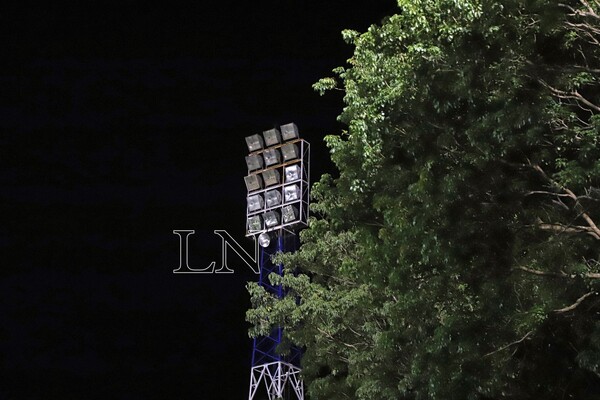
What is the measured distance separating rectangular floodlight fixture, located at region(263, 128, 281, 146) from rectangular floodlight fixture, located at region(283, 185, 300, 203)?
1.75 meters

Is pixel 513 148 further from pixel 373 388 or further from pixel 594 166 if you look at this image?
pixel 373 388

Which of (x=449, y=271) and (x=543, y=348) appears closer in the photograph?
(x=449, y=271)

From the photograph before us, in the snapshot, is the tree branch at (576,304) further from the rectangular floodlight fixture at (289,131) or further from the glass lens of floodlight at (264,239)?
the rectangular floodlight fixture at (289,131)

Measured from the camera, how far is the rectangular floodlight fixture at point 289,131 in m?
38.2

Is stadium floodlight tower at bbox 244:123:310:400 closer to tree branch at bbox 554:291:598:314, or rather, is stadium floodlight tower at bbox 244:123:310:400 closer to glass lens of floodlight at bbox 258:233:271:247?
glass lens of floodlight at bbox 258:233:271:247

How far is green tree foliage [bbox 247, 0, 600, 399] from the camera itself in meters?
15.6

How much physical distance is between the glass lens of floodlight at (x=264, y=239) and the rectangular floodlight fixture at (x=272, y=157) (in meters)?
2.59

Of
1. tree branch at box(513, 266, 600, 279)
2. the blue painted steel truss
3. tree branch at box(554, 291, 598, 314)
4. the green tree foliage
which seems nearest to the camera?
tree branch at box(513, 266, 600, 279)

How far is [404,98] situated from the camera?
1656cm

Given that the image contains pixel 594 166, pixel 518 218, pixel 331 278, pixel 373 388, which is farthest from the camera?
pixel 331 278

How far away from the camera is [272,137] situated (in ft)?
126

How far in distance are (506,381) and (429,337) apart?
4.46 feet

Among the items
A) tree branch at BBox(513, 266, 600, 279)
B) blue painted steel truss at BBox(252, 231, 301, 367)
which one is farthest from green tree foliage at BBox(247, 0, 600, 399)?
blue painted steel truss at BBox(252, 231, 301, 367)

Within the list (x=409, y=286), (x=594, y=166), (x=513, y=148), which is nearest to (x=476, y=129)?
(x=513, y=148)
